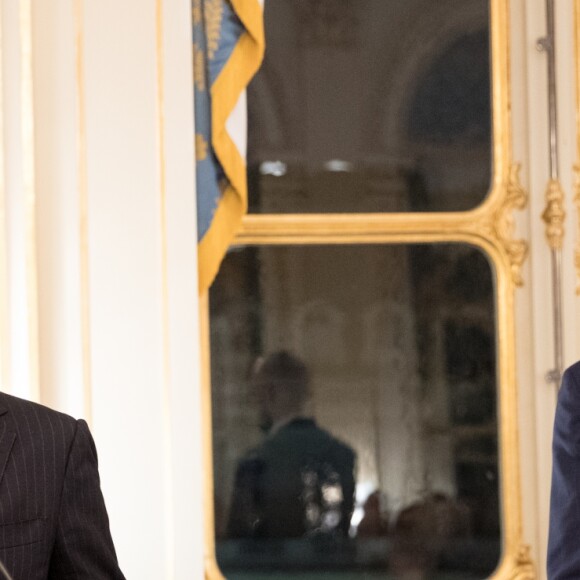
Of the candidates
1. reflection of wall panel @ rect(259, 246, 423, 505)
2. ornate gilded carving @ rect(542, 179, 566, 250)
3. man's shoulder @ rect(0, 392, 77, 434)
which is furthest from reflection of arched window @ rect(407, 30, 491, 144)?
man's shoulder @ rect(0, 392, 77, 434)

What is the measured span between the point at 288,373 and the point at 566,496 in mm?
1353

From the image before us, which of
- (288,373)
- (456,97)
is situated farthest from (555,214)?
(288,373)

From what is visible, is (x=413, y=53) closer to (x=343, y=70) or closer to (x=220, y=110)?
(x=343, y=70)

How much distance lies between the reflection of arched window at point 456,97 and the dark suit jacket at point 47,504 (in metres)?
1.87

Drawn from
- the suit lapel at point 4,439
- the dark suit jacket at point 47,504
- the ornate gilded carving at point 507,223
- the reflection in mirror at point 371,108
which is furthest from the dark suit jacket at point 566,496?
the reflection in mirror at point 371,108

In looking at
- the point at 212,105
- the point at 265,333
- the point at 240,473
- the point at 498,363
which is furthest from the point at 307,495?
the point at 212,105

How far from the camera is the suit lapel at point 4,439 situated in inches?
71.4

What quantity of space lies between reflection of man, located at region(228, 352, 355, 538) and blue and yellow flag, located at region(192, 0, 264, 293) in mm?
442

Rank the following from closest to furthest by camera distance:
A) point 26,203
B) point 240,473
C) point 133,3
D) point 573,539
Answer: point 573,539 < point 26,203 < point 133,3 < point 240,473

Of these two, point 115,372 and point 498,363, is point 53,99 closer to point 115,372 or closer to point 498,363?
point 115,372

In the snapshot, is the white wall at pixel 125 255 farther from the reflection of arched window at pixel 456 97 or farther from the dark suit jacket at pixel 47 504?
the dark suit jacket at pixel 47 504

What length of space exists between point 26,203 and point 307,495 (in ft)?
4.18

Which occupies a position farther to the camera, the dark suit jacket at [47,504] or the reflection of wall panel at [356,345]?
the reflection of wall panel at [356,345]

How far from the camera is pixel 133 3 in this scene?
3.00 meters
